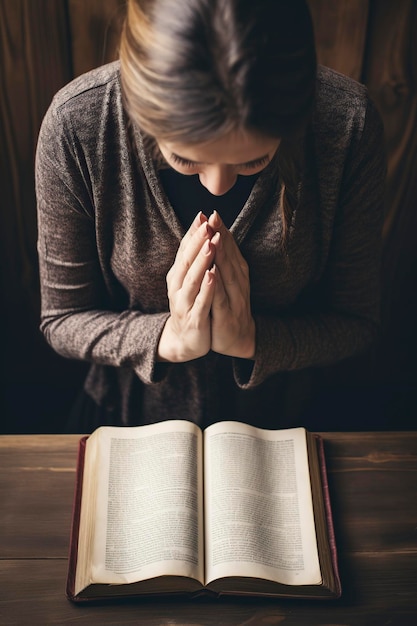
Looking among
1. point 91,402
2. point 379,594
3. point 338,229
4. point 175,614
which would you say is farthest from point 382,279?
point 175,614

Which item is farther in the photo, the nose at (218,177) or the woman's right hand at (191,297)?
the woman's right hand at (191,297)

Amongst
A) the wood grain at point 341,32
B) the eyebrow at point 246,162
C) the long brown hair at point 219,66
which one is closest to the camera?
the long brown hair at point 219,66

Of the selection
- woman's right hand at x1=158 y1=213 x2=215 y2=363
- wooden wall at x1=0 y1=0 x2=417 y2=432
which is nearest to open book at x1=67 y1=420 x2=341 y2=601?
woman's right hand at x1=158 y1=213 x2=215 y2=363

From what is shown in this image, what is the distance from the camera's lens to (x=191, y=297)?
1.00m

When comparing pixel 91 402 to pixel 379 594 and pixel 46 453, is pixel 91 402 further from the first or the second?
pixel 379 594

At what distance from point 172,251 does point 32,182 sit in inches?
20.7

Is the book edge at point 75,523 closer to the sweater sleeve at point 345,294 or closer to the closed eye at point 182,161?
the sweater sleeve at point 345,294

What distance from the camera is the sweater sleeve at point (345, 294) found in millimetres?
1039

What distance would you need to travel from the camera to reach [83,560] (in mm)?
956

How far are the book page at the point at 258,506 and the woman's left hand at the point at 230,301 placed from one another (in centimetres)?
12

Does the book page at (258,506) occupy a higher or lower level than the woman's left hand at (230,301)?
lower

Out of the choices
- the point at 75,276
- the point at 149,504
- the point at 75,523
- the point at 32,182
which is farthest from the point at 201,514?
the point at 32,182

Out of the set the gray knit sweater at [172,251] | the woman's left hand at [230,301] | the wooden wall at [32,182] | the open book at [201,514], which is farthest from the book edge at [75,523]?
the wooden wall at [32,182]

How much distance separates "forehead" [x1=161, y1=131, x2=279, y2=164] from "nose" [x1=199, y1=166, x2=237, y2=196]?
25 millimetres
